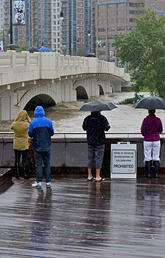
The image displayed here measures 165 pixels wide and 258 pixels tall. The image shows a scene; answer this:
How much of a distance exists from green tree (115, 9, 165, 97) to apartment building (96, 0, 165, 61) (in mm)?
111032

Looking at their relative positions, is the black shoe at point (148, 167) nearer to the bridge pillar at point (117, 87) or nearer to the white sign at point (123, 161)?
the white sign at point (123, 161)

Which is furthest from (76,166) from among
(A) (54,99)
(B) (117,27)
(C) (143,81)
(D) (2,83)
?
(B) (117,27)

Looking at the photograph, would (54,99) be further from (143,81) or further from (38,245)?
(38,245)

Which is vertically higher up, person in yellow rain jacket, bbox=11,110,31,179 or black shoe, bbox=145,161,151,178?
person in yellow rain jacket, bbox=11,110,31,179

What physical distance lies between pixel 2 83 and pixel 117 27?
15117 centimetres

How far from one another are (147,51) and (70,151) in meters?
47.1

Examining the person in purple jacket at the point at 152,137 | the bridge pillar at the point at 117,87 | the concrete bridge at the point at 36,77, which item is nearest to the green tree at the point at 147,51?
the concrete bridge at the point at 36,77

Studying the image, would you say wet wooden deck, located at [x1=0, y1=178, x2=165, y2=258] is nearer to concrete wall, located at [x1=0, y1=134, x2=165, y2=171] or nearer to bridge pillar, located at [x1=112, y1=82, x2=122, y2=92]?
concrete wall, located at [x1=0, y1=134, x2=165, y2=171]

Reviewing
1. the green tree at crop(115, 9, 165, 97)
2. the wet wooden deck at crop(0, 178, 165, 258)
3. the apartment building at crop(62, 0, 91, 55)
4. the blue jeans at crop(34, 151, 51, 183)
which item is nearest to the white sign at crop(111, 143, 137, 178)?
the wet wooden deck at crop(0, 178, 165, 258)

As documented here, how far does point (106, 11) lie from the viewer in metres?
175

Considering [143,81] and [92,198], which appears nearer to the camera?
[92,198]

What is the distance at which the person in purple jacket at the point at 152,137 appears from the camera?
36.0 ft

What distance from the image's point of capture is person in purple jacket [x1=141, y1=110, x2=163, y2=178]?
1098 cm

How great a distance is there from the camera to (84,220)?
300 inches
